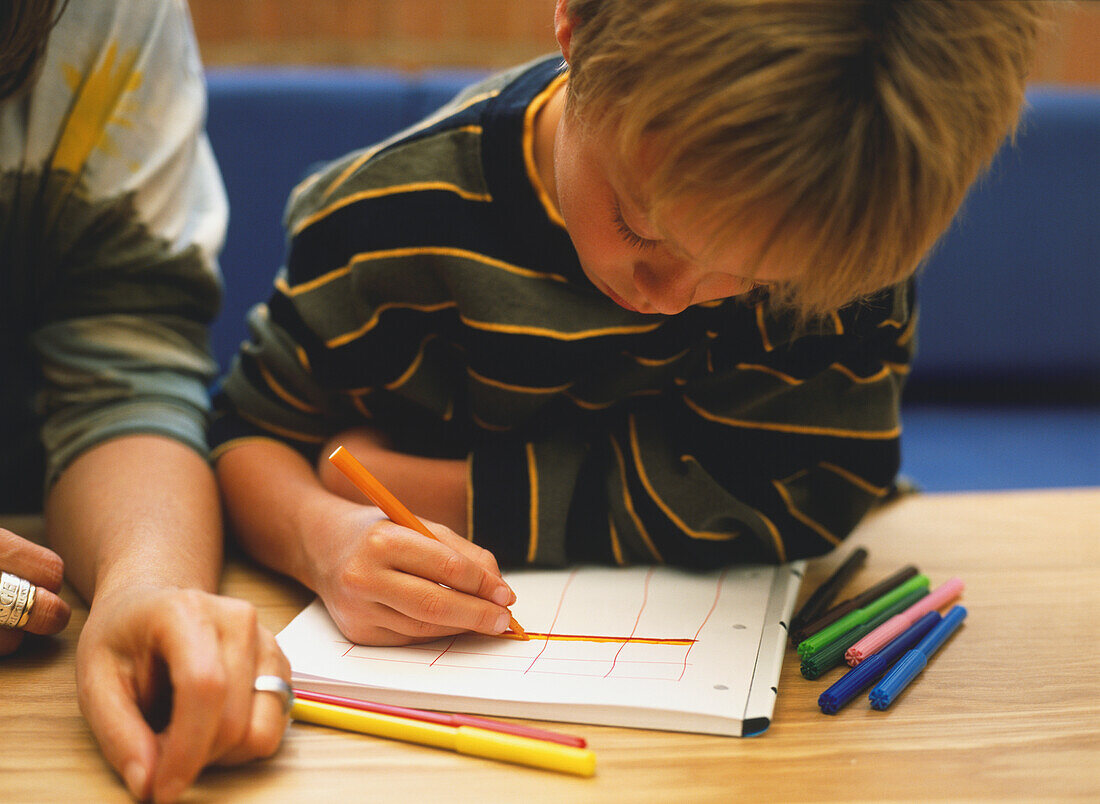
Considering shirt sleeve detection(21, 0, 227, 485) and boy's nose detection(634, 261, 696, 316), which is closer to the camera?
boy's nose detection(634, 261, 696, 316)

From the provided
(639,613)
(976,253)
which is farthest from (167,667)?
(976,253)

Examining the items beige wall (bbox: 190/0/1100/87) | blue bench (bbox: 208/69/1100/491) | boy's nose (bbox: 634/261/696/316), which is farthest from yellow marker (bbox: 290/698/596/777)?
beige wall (bbox: 190/0/1100/87)

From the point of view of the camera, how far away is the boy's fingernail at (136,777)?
1.27 feet

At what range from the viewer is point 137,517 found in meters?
0.58

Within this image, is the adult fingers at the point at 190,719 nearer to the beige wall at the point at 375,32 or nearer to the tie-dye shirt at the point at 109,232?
the tie-dye shirt at the point at 109,232

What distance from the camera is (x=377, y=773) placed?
418mm

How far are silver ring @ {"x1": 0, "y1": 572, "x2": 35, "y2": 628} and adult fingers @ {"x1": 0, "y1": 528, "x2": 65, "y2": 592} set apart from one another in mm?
11

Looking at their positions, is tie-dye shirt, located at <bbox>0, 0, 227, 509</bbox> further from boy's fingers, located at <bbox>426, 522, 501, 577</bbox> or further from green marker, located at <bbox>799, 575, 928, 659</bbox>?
green marker, located at <bbox>799, 575, 928, 659</bbox>

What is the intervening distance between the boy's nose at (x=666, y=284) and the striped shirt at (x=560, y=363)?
13 centimetres

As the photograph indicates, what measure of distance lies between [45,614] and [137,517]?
0.30ft

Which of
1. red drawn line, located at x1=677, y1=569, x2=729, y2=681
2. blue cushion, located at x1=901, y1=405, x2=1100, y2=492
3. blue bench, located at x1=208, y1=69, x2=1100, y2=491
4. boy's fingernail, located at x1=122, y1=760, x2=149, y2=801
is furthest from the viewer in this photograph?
blue bench, located at x1=208, y1=69, x2=1100, y2=491

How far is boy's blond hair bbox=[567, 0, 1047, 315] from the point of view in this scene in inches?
15.4

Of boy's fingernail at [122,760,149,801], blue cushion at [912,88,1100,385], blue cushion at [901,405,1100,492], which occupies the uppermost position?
boy's fingernail at [122,760,149,801]

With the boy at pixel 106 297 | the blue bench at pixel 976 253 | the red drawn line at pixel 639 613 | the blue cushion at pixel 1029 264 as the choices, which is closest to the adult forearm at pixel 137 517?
the boy at pixel 106 297
